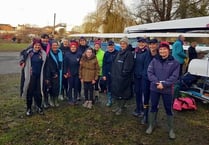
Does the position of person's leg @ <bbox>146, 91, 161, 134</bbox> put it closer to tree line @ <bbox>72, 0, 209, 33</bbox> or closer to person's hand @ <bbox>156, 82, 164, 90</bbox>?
person's hand @ <bbox>156, 82, 164, 90</bbox>

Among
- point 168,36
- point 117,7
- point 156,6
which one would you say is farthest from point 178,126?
point 117,7

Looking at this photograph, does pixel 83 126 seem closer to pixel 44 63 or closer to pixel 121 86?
pixel 121 86

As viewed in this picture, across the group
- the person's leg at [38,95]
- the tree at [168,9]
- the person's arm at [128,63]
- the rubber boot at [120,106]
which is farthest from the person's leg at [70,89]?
the tree at [168,9]

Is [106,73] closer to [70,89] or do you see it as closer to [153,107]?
[70,89]

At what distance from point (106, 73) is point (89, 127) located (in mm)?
1980

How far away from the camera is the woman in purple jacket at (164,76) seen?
479 cm

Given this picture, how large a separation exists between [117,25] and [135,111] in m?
20.4

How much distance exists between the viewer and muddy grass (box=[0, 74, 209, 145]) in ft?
15.6

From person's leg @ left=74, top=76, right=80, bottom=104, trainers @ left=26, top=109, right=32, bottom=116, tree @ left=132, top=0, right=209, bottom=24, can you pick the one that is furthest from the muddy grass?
tree @ left=132, top=0, right=209, bottom=24

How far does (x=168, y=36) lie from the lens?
9078 millimetres

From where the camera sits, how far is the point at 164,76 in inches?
190

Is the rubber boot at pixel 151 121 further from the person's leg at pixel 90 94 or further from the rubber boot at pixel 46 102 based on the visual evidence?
the rubber boot at pixel 46 102

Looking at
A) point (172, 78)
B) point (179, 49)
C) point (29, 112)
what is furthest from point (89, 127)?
point (179, 49)

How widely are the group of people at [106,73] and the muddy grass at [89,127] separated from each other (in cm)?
23
